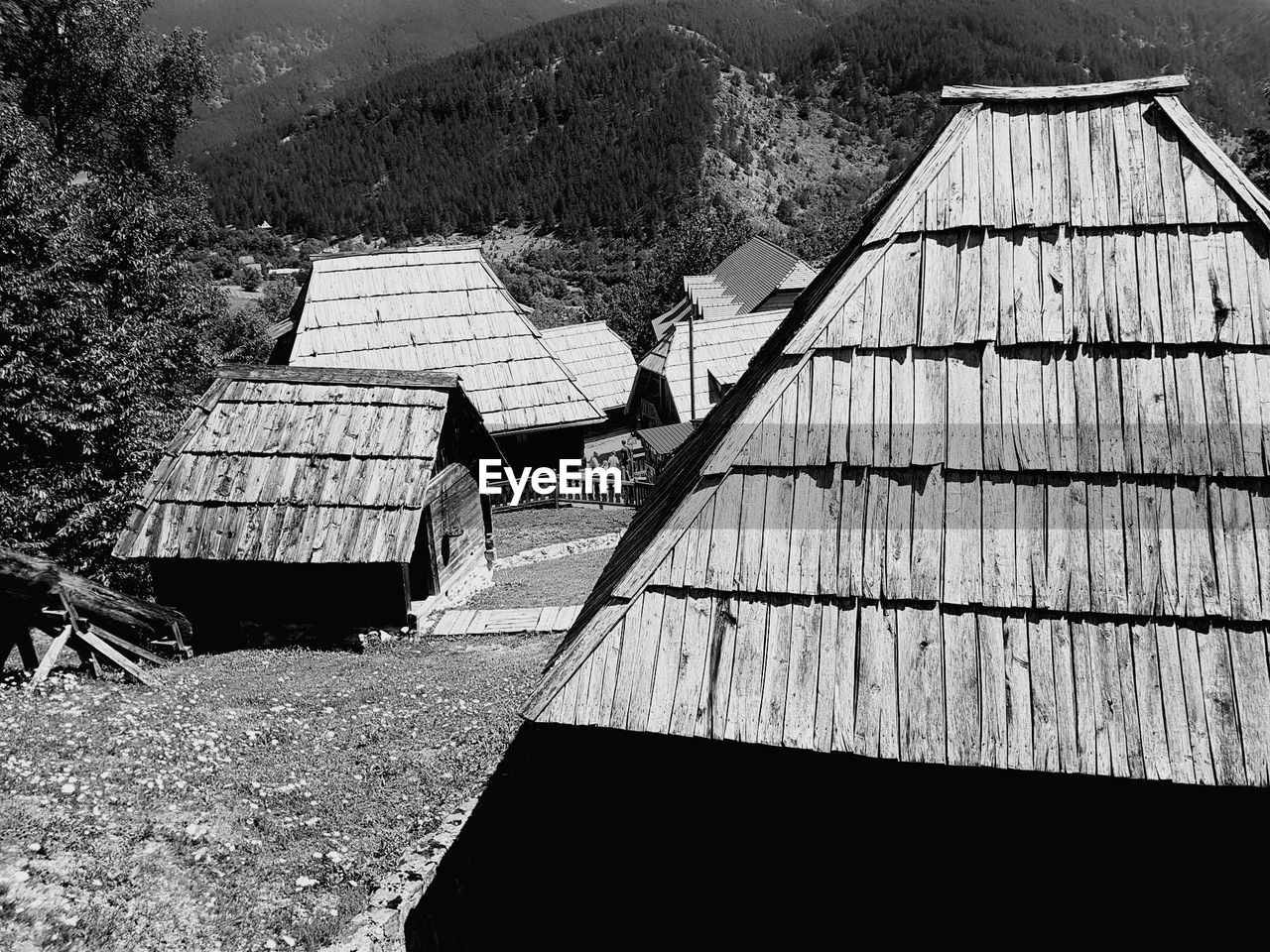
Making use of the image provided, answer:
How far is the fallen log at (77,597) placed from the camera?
31.0 feet

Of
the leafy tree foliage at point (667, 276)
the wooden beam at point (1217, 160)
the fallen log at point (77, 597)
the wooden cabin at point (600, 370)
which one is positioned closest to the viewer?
the wooden beam at point (1217, 160)

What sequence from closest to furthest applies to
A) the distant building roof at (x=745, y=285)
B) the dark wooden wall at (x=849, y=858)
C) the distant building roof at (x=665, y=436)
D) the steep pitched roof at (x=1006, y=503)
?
the steep pitched roof at (x=1006, y=503)
the dark wooden wall at (x=849, y=858)
the distant building roof at (x=665, y=436)
the distant building roof at (x=745, y=285)

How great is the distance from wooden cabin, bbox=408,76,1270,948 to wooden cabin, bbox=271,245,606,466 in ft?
61.1

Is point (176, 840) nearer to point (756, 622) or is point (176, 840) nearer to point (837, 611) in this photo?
point (756, 622)

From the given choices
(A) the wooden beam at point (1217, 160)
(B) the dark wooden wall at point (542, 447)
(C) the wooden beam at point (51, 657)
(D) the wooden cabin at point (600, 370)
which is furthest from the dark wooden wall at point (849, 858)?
(D) the wooden cabin at point (600, 370)

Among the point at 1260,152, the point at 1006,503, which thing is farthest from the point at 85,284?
the point at 1260,152

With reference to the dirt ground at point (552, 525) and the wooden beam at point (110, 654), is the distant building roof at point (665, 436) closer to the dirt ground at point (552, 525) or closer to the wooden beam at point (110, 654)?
the dirt ground at point (552, 525)

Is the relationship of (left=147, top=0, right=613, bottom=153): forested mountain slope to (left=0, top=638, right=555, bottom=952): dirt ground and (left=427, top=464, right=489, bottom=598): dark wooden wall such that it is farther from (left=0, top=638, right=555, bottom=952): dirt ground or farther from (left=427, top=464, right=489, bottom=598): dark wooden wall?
(left=0, top=638, right=555, bottom=952): dirt ground

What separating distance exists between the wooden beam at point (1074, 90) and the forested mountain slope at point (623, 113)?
7585 centimetres

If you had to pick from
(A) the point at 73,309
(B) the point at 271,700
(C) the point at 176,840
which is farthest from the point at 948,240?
(A) the point at 73,309

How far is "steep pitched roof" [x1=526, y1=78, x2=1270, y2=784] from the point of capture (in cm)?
431

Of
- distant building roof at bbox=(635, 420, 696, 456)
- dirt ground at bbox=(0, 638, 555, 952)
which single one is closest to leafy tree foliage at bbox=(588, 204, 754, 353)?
distant building roof at bbox=(635, 420, 696, 456)

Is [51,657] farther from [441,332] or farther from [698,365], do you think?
[698,365]

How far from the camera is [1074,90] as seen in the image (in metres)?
5.62
